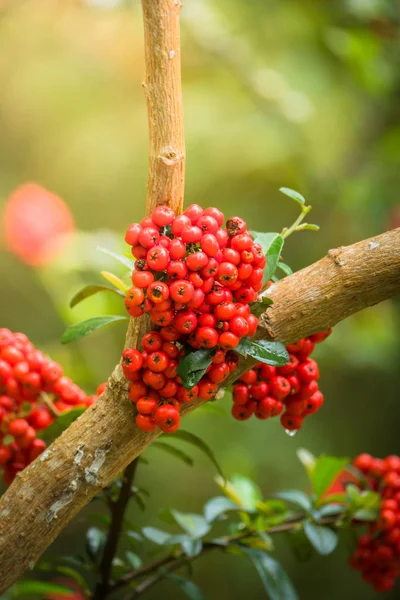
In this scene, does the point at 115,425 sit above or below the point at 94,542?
above

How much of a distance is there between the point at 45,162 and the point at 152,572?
1285mm

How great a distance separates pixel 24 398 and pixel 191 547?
288 millimetres

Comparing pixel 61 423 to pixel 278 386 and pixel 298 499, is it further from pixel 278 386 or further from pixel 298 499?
pixel 298 499

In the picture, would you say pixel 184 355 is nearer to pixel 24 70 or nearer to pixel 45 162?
pixel 45 162

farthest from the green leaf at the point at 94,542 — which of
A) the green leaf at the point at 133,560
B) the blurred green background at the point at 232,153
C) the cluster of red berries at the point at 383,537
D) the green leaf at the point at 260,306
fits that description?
the blurred green background at the point at 232,153

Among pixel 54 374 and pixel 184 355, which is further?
pixel 54 374

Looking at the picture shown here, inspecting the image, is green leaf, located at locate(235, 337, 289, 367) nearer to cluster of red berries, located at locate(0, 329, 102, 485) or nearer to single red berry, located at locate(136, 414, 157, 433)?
single red berry, located at locate(136, 414, 157, 433)

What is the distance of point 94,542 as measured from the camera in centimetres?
83

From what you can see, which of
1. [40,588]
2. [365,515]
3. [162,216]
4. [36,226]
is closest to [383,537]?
[365,515]

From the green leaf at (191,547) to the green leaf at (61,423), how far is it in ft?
0.74

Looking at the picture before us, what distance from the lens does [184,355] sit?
1.67ft

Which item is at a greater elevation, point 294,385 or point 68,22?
point 68,22

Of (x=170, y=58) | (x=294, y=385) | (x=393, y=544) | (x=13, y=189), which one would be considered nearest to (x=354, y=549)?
(x=393, y=544)

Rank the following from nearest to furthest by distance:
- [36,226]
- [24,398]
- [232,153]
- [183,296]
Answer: [183,296] → [24,398] → [36,226] → [232,153]
